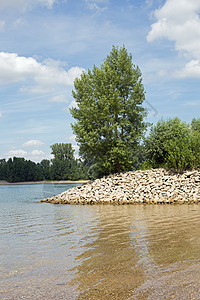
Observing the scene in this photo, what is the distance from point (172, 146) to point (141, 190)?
17.3ft

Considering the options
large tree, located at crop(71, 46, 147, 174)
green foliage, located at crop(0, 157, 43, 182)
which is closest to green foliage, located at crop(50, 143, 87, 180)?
green foliage, located at crop(0, 157, 43, 182)

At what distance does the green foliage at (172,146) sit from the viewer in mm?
20531

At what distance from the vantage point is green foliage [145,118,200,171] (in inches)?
808

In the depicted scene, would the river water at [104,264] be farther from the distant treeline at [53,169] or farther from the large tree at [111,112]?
the distant treeline at [53,169]

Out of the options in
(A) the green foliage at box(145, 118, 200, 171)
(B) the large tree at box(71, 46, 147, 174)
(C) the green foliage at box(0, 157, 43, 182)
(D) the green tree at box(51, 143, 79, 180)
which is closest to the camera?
(A) the green foliage at box(145, 118, 200, 171)

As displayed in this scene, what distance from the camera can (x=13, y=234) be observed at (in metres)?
8.80

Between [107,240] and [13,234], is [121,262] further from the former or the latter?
[13,234]

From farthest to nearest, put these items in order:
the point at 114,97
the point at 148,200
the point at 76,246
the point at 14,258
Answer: the point at 114,97, the point at 148,200, the point at 76,246, the point at 14,258

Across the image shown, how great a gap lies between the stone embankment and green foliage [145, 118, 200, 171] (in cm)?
113

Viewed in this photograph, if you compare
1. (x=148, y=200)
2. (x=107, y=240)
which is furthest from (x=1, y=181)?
(x=107, y=240)

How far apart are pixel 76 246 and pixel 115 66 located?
22757 millimetres

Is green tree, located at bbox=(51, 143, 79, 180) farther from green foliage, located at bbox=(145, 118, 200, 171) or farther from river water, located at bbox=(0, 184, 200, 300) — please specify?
river water, located at bbox=(0, 184, 200, 300)

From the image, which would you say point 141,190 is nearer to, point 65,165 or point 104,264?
point 104,264

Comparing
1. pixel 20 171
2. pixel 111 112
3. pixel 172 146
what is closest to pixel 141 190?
pixel 172 146
